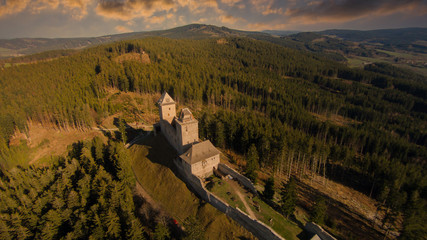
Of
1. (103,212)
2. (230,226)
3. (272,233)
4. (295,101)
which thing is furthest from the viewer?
(295,101)

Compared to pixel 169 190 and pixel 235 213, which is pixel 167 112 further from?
pixel 235 213

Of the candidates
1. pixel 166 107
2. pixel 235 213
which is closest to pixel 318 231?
pixel 235 213

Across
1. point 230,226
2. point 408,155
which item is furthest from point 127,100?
point 408,155

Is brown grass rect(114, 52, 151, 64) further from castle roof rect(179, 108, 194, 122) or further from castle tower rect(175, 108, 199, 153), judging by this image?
castle tower rect(175, 108, 199, 153)

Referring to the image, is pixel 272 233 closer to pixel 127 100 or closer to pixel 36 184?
pixel 36 184

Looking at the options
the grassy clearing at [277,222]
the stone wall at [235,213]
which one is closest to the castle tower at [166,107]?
the stone wall at [235,213]

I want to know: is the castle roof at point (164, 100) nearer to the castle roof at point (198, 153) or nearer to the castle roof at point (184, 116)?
the castle roof at point (184, 116)
